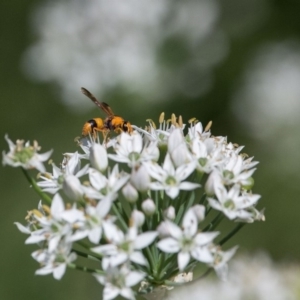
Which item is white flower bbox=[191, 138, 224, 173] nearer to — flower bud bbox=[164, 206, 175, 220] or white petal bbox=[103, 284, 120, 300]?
flower bud bbox=[164, 206, 175, 220]

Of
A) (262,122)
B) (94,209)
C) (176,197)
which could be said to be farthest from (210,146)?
(262,122)

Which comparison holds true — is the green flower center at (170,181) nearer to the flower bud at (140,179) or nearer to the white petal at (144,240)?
the flower bud at (140,179)

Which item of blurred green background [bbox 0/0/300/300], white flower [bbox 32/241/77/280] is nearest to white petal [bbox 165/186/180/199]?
white flower [bbox 32/241/77/280]

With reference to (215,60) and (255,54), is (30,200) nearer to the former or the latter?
(215,60)

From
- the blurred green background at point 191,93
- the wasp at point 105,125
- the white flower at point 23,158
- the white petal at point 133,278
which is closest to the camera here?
the white petal at point 133,278

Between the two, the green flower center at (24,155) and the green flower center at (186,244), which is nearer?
the green flower center at (186,244)

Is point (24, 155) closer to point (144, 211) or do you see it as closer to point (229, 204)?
point (144, 211)

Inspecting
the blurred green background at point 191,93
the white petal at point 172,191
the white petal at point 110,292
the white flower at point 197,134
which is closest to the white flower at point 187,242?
the white petal at point 172,191
